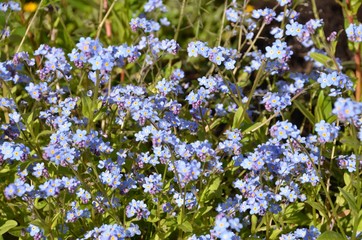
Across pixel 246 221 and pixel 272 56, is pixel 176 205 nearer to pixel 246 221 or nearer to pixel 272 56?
pixel 246 221

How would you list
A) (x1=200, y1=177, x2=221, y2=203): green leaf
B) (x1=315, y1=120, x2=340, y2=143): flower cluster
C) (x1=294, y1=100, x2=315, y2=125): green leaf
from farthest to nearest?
(x1=294, y1=100, x2=315, y2=125): green leaf
(x1=200, y1=177, x2=221, y2=203): green leaf
(x1=315, y1=120, x2=340, y2=143): flower cluster

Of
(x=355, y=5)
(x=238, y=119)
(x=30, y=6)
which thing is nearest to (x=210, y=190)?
(x=238, y=119)

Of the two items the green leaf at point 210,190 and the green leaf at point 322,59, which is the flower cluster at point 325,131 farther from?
the green leaf at point 322,59

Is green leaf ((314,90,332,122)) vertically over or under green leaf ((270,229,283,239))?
over

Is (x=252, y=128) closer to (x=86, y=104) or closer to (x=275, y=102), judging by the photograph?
(x=275, y=102)

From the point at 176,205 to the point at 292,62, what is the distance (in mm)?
2549

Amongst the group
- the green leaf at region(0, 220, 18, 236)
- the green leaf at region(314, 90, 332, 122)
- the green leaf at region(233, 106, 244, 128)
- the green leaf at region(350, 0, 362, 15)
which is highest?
the green leaf at region(350, 0, 362, 15)

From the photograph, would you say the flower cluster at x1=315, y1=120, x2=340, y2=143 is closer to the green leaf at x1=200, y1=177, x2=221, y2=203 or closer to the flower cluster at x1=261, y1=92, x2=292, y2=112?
the flower cluster at x1=261, y1=92, x2=292, y2=112

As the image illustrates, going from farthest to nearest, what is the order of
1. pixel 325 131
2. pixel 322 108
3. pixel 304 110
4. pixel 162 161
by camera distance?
1. pixel 322 108
2. pixel 304 110
3. pixel 162 161
4. pixel 325 131

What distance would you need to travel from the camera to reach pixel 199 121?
3.47 m

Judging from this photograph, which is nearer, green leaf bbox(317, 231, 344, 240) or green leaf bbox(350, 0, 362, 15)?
green leaf bbox(317, 231, 344, 240)

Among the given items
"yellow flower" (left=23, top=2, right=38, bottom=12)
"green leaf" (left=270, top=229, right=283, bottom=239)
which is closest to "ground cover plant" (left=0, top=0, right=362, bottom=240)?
"green leaf" (left=270, top=229, right=283, bottom=239)

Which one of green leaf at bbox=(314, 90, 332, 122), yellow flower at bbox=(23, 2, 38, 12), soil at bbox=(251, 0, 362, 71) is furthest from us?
yellow flower at bbox=(23, 2, 38, 12)

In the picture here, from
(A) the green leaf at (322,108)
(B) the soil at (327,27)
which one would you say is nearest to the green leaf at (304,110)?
(A) the green leaf at (322,108)
